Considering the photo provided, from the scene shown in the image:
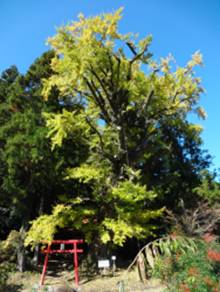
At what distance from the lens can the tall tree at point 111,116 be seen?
14.6m

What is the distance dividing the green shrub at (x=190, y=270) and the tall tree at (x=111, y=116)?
22.7 ft

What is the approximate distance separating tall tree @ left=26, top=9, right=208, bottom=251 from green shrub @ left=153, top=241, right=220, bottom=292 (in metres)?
6.92

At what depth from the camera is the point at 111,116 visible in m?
16.4

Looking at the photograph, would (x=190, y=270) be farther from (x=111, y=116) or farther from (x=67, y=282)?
(x=111, y=116)

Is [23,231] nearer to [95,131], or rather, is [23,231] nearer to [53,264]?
[53,264]

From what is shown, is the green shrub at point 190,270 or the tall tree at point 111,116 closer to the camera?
the green shrub at point 190,270

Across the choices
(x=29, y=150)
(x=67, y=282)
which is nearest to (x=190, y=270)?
(x=67, y=282)

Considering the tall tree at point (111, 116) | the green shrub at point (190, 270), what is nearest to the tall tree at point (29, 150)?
the tall tree at point (111, 116)

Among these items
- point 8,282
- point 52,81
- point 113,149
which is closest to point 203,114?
point 113,149

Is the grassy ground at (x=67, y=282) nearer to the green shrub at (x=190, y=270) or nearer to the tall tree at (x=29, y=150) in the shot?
the tall tree at (x=29, y=150)

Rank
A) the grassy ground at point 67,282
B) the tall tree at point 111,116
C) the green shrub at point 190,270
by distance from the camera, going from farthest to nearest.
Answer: the tall tree at point 111,116 → the grassy ground at point 67,282 → the green shrub at point 190,270

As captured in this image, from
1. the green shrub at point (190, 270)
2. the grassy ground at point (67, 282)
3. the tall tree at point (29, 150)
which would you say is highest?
the tall tree at point (29, 150)

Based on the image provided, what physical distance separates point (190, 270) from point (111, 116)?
35.9ft

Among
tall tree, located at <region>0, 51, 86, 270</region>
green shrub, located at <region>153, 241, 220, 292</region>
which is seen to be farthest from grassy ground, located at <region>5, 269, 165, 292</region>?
green shrub, located at <region>153, 241, 220, 292</region>
